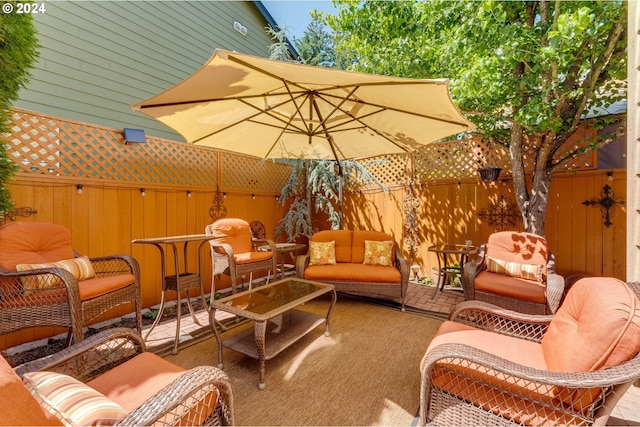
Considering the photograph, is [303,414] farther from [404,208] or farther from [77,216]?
[404,208]

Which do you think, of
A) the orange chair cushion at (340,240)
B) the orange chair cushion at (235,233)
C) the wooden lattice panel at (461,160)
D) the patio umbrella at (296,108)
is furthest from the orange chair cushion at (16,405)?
the wooden lattice panel at (461,160)

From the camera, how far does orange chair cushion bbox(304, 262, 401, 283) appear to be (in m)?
3.64

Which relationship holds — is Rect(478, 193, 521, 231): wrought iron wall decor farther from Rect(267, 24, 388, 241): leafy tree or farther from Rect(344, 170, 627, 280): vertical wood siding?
Rect(267, 24, 388, 241): leafy tree

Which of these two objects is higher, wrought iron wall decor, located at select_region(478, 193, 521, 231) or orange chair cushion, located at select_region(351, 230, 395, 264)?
wrought iron wall decor, located at select_region(478, 193, 521, 231)

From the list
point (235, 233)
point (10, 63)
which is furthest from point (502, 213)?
point (10, 63)

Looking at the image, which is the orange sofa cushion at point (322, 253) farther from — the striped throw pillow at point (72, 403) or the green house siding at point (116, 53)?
the green house siding at point (116, 53)

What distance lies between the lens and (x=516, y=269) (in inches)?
129

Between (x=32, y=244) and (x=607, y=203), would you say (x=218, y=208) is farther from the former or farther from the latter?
(x=607, y=203)

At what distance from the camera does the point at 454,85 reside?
11.3 feet

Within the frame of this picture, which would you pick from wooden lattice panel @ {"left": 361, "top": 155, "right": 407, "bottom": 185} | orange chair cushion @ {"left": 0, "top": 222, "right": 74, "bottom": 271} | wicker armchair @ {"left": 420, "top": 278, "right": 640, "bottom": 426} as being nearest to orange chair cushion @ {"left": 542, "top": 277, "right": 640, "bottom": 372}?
wicker armchair @ {"left": 420, "top": 278, "right": 640, "bottom": 426}

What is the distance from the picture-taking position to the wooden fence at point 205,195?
3.21m

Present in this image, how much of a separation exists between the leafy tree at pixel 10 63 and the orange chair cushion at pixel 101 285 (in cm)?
113

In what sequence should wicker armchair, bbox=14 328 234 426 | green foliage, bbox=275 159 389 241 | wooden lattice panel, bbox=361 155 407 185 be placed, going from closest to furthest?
wicker armchair, bbox=14 328 234 426 < wooden lattice panel, bbox=361 155 407 185 < green foliage, bbox=275 159 389 241

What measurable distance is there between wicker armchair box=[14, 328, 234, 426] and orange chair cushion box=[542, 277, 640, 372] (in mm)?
1634
